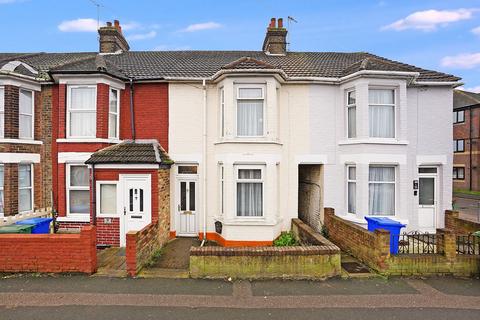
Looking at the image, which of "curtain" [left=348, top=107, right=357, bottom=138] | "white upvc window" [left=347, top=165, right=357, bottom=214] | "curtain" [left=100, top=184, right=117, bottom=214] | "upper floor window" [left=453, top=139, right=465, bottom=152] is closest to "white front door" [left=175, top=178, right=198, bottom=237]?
"curtain" [left=100, top=184, right=117, bottom=214]

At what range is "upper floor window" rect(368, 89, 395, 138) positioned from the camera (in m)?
9.98

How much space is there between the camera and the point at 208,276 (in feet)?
22.0

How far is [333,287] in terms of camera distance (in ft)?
20.6

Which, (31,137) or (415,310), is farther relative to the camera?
(31,137)

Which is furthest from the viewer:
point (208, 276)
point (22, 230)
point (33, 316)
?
point (22, 230)

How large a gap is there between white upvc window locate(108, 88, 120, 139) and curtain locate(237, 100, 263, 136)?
4514 millimetres

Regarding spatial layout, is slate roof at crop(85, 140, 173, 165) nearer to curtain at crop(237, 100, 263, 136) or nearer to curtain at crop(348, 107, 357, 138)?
curtain at crop(237, 100, 263, 136)

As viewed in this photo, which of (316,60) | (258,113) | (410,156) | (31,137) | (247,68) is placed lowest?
(410,156)

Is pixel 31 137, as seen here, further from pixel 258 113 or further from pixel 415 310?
pixel 415 310

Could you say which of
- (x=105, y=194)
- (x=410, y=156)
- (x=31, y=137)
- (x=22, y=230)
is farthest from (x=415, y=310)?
(x=31, y=137)

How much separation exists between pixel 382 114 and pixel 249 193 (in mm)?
5398

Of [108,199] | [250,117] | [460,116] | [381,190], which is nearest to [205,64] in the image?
[250,117]

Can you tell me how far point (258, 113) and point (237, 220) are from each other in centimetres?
368

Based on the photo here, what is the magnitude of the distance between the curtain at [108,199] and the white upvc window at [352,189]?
8.08 meters
